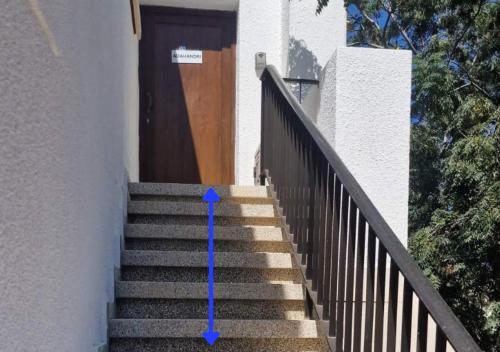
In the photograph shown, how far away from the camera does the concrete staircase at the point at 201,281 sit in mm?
2318

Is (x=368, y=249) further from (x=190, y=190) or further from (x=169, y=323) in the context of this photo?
(x=190, y=190)

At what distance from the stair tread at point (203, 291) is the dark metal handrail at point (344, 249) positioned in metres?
0.23

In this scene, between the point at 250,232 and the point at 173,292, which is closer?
the point at 173,292

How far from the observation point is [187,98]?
15.9 ft

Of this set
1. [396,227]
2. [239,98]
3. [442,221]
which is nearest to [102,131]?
[396,227]

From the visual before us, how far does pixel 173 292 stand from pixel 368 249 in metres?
1.22

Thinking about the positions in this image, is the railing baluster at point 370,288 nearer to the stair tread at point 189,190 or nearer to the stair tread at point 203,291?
the stair tread at point 203,291

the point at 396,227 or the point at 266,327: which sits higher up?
the point at 396,227

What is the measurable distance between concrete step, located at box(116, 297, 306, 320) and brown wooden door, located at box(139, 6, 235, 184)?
2.37 m

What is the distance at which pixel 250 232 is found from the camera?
2.92 m

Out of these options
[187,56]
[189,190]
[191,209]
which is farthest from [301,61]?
[191,209]

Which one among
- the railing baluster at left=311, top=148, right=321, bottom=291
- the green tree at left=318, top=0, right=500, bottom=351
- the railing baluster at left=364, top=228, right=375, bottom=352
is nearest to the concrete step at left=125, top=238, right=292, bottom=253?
the railing baluster at left=311, top=148, right=321, bottom=291

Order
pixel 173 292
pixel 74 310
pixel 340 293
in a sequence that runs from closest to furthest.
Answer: pixel 74 310 < pixel 340 293 < pixel 173 292

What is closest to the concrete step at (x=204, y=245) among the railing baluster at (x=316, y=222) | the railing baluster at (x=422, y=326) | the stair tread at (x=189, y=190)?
the stair tread at (x=189, y=190)
